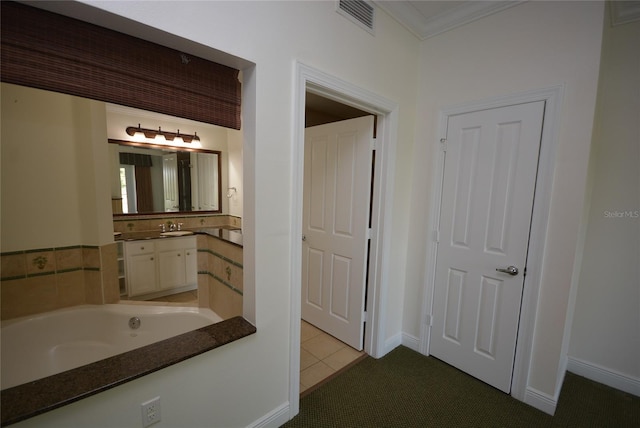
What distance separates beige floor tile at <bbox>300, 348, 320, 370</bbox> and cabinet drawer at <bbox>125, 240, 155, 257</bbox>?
2.25 meters

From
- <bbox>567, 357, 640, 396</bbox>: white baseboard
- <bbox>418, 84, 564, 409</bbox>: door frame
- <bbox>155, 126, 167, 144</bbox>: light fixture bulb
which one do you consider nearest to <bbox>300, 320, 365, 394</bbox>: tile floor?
<bbox>418, 84, 564, 409</bbox>: door frame

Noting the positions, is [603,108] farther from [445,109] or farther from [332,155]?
[332,155]

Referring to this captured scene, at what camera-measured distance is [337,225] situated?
7.97 feet

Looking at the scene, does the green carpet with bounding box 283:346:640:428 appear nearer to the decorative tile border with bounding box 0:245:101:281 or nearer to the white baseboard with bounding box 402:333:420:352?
the white baseboard with bounding box 402:333:420:352

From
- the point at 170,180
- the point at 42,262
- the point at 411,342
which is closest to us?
the point at 42,262

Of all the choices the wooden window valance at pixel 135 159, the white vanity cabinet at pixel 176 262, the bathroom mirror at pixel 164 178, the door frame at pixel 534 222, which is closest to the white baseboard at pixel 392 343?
the door frame at pixel 534 222

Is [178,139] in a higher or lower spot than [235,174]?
higher

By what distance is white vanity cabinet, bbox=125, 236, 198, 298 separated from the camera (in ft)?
10.2

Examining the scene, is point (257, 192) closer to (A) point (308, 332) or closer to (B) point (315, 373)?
(B) point (315, 373)

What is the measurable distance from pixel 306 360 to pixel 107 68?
2298 millimetres

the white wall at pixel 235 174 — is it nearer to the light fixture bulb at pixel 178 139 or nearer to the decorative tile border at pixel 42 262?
the light fixture bulb at pixel 178 139

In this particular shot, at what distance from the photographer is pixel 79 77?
0.97 metres

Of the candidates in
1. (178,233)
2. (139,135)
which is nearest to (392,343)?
(178,233)

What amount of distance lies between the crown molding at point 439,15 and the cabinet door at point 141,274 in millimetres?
3493
